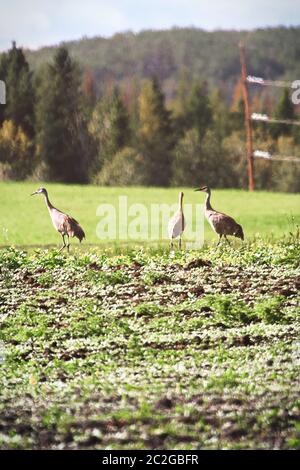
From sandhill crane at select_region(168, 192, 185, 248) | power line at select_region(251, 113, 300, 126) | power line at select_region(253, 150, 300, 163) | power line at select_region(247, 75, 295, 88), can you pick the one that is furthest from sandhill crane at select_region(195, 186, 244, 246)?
power line at select_region(247, 75, 295, 88)

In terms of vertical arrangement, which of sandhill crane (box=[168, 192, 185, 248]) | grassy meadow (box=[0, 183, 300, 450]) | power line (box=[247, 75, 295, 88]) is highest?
power line (box=[247, 75, 295, 88])

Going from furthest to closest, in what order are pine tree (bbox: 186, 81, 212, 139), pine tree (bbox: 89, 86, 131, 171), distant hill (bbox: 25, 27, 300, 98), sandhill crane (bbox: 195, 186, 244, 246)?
pine tree (bbox: 186, 81, 212, 139)
pine tree (bbox: 89, 86, 131, 171)
distant hill (bbox: 25, 27, 300, 98)
sandhill crane (bbox: 195, 186, 244, 246)

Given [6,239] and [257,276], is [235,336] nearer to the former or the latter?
[257,276]

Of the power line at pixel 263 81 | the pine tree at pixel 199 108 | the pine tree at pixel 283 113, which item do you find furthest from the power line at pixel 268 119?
the pine tree at pixel 199 108

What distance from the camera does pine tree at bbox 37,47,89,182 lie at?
13.9 meters

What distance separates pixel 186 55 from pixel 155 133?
1.25 metres

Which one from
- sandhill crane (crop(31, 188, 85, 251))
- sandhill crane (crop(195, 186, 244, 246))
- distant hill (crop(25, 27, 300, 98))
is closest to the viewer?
sandhill crane (crop(195, 186, 244, 246))

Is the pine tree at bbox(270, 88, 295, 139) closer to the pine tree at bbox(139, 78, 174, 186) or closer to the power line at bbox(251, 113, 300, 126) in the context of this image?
the power line at bbox(251, 113, 300, 126)

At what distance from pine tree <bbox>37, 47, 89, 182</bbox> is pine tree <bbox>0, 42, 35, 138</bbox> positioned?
18 cm

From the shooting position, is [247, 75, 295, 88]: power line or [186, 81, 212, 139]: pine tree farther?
[186, 81, 212, 139]: pine tree

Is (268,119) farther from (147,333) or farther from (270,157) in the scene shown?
(147,333)

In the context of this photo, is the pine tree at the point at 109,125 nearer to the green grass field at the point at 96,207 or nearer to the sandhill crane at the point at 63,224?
the green grass field at the point at 96,207

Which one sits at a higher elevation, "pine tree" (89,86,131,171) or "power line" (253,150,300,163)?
"pine tree" (89,86,131,171)
